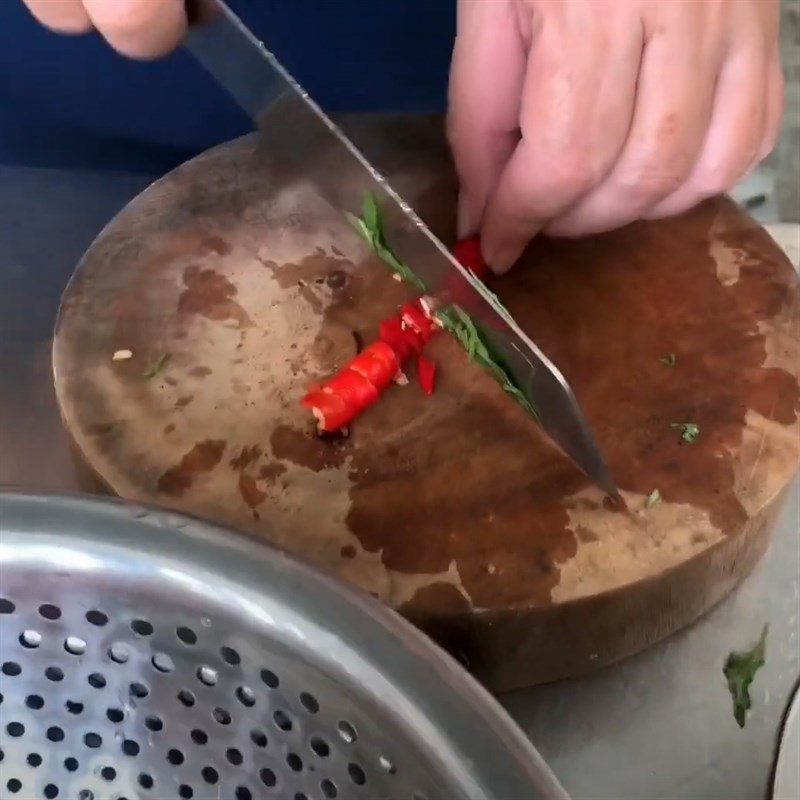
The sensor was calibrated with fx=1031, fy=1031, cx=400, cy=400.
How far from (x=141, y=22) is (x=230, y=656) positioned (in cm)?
49

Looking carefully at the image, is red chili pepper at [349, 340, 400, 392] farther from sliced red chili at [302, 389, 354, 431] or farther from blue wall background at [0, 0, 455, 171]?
blue wall background at [0, 0, 455, 171]

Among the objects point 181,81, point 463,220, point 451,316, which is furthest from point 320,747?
point 181,81

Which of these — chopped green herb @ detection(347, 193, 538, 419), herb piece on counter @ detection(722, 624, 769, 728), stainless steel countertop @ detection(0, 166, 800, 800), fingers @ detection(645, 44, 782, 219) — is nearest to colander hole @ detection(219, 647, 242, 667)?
stainless steel countertop @ detection(0, 166, 800, 800)

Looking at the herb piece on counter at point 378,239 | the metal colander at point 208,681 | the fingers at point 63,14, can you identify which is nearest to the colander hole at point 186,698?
the metal colander at point 208,681

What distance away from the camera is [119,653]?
572 millimetres

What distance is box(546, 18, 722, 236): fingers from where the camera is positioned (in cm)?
79

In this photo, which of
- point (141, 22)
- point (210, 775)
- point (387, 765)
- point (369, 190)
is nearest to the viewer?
point (387, 765)

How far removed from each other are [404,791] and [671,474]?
39cm

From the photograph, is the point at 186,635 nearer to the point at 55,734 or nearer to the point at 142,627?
the point at 142,627

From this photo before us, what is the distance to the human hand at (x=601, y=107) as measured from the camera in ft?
2.56

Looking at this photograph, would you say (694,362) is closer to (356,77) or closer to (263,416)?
(263,416)

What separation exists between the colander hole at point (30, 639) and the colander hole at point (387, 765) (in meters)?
0.21

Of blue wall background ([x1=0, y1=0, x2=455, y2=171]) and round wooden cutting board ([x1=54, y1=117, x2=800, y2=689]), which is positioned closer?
round wooden cutting board ([x1=54, y1=117, x2=800, y2=689])

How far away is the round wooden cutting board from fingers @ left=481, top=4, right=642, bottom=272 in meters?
0.12
